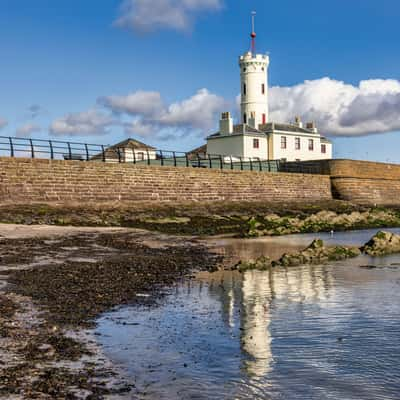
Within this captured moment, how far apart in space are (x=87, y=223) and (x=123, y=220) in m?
2.40

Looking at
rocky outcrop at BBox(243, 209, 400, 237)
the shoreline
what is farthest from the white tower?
the shoreline

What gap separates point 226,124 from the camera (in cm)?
5391

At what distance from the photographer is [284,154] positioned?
2156 inches

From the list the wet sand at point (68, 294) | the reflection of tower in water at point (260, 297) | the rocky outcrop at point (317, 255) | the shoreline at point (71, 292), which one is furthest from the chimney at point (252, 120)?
the reflection of tower in water at point (260, 297)

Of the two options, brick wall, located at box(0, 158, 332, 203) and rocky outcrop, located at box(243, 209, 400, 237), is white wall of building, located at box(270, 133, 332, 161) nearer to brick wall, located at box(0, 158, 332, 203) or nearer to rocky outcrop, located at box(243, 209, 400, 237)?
brick wall, located at box(0, 158, 332, 203)

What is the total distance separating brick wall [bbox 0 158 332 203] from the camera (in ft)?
84.0

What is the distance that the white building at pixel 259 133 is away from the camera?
5288 centimetres

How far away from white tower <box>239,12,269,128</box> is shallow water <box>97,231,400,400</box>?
46721 millimetres

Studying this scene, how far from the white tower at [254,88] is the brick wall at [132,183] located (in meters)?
14.8

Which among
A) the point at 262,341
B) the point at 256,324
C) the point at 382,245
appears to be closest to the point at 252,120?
the point at 382,245

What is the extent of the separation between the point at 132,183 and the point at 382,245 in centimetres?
1543

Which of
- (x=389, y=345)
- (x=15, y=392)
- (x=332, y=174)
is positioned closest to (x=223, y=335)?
(x=389, y=345)

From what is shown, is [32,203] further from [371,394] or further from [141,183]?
[371,394]

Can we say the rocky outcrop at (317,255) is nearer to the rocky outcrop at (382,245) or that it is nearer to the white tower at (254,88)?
the rocky outcrop at (382,245)
